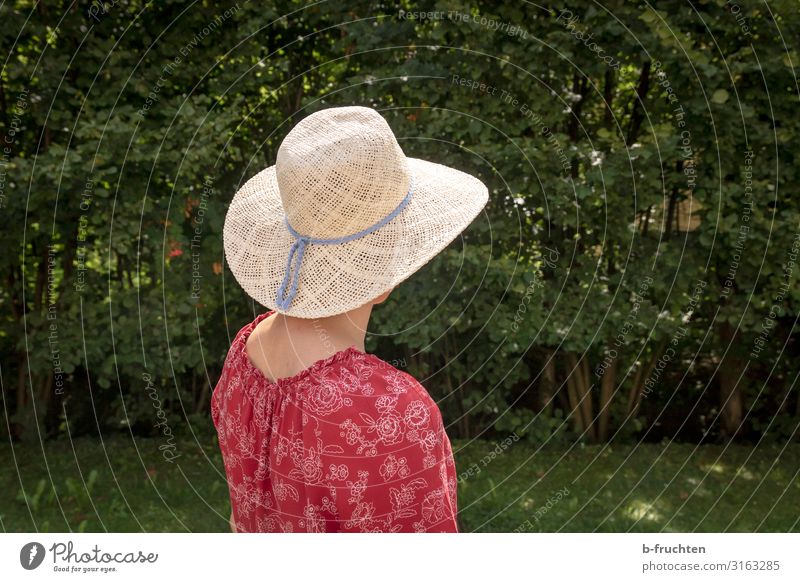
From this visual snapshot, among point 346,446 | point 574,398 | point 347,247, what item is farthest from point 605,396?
point 346,446

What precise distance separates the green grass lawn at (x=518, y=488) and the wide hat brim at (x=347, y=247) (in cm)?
191

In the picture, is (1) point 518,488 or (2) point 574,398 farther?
(2) point 574,398

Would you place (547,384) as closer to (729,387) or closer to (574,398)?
(574,398)

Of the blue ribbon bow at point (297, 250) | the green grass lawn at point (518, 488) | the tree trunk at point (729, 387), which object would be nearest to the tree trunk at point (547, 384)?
the green grass lawn at point (518, 488)

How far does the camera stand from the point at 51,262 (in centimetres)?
420

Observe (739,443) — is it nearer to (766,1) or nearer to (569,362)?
(569,362)

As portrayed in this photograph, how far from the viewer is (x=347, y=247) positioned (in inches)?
65.9

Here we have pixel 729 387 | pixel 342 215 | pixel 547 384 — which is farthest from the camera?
pixel 729 387

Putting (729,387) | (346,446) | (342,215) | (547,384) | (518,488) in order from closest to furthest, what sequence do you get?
(346,446), (342,215), (518,488), (547,384), (729,387)

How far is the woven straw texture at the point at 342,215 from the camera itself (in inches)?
62.0
